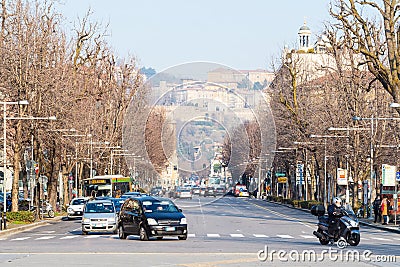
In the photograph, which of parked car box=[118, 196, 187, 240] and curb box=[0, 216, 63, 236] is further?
curb box=[0, 216, 63, 236]

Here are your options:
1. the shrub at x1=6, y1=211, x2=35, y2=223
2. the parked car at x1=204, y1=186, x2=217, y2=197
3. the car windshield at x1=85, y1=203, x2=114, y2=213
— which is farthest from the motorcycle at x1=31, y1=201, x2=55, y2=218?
the parked car at x1=204, y1=186, x2=217, y2=197

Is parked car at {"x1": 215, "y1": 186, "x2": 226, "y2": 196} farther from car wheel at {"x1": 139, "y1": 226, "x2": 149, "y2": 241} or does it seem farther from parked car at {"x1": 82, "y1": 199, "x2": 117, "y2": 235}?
car wheel at {"x1": 139, "y1": 226, "x2": 149, "y2": 241}

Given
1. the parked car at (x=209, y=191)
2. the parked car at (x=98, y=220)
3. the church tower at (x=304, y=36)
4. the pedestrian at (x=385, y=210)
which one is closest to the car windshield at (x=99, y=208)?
the parked car at (x=98, y=220)

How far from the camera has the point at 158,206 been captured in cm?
3709

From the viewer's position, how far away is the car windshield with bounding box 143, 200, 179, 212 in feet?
120

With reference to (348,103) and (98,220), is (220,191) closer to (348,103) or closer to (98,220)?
(348,103)

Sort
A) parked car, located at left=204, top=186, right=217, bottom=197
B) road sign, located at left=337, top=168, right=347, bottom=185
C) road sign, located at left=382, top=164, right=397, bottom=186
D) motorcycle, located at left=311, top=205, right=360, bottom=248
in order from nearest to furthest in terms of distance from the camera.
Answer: motorcycle, located at left=311, top=205, right=360, bottom=248
road sign, located at left=382, top=164, right=397, bottom=186
road sign, located at left=337, top=168, right=347, bottom=185
parked car, located at left=204, top=186, right=217, bottom=197

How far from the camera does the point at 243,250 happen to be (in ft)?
95.0

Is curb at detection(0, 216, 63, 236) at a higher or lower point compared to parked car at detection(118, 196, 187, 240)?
lower

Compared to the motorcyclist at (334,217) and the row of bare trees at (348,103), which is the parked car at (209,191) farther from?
the motorcyclist at (334,217)

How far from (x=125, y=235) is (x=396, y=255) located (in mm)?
14244

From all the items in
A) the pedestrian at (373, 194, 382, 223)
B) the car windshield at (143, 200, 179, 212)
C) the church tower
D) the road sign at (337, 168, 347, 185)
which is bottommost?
the pedestrian at (373, 194, 382, 223)

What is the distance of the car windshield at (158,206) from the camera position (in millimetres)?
36597

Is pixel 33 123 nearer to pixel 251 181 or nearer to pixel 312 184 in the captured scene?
pixel 312 184
